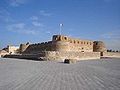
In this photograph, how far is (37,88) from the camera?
6059 millimetres

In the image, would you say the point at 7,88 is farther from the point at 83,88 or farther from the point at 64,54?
the point at 64,54

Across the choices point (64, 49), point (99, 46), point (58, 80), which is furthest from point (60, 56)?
point (99, 46)

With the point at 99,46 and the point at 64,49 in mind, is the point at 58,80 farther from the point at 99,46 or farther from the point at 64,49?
the point at 99,46

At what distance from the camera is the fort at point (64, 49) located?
26.1 m

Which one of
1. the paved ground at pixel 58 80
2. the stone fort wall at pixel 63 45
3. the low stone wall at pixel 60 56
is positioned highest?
the stone fort wall at pixel 63 45

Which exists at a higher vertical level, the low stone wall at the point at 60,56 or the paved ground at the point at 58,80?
the low stone wall at the point at 60,56

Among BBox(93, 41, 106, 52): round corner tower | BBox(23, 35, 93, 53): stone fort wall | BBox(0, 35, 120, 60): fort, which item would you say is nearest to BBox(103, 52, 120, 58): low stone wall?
BBox(0, 35, 120, 60): fort

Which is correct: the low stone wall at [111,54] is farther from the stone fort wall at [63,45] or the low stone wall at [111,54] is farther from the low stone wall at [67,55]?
the low stone wall at [67,55]

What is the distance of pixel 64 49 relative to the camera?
3222 cm

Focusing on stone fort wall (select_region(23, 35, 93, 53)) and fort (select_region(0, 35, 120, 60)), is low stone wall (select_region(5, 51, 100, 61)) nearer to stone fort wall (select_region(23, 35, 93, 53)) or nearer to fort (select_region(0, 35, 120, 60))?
fort (select_region(0, 35, 120, 60))

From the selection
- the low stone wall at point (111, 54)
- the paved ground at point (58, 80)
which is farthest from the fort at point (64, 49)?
the paved ground at point (58, 80)

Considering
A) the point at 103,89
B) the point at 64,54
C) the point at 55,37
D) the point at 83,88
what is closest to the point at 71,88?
the point at 83,88

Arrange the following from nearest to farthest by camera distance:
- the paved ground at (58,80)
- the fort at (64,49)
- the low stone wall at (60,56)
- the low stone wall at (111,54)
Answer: the paved ground at (58,80)
the low stone wall at (60,56)
the fort at (64,49)
the low stone wall at (111,54)

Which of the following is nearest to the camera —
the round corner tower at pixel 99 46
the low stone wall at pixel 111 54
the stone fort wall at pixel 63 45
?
the stone fort wall at pixel 63 45
